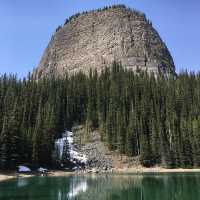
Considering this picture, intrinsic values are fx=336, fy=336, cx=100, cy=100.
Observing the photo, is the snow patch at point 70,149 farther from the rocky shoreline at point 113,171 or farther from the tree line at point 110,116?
the rocky shoreline at point 113,171

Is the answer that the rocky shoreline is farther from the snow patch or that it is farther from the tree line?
the snow patch

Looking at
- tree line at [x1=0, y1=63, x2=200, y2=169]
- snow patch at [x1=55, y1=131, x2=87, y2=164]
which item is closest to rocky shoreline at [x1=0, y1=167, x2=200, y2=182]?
tree line at [x1=0, y1=63, x2=200, y2=169]

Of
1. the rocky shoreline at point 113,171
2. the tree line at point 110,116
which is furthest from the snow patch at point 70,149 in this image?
the rocky shoreline at point 113,171

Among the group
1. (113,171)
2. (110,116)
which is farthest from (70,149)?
(110,116)

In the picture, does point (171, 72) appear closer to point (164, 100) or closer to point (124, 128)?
point (164, 100)

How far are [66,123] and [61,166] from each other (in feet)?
101

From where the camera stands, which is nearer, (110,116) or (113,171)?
(113,171)

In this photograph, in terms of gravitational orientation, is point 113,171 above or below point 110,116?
below

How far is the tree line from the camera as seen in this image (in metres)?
92.8

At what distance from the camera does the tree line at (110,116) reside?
9281 cm

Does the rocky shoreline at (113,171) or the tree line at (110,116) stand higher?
the tree line at (110,116)

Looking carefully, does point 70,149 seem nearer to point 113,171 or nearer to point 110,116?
point 113,171

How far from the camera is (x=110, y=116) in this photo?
120 m

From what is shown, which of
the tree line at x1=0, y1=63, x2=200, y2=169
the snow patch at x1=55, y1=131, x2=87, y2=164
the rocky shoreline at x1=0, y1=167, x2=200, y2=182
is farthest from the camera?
the snow patch at x1=55, y1=131, x2=87, y2=164
